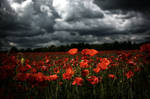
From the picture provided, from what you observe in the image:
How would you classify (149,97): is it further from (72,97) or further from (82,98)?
(72,97)

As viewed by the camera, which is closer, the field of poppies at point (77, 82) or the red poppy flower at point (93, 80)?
the field of poppies at point (77, 82)

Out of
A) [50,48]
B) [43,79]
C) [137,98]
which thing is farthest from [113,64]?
[50,48]

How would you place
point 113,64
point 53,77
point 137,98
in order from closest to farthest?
1. point 137,98
2. point 53,77
3. point 113,64

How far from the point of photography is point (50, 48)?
81.5 ft

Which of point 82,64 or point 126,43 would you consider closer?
point 82,64

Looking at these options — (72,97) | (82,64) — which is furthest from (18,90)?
(82,64)

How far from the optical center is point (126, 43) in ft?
69.7

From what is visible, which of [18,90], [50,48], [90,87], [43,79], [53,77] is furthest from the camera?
[50,48]

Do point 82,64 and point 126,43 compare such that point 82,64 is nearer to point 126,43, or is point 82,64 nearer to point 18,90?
point 18,90

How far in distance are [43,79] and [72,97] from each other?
28.4 inches

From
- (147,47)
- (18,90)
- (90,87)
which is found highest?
(147,47)

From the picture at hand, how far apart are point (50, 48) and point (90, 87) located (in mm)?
23395

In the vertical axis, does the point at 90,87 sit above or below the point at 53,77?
below

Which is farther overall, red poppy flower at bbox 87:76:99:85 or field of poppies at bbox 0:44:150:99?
red poppy flower at bbox 87:76:99:85
